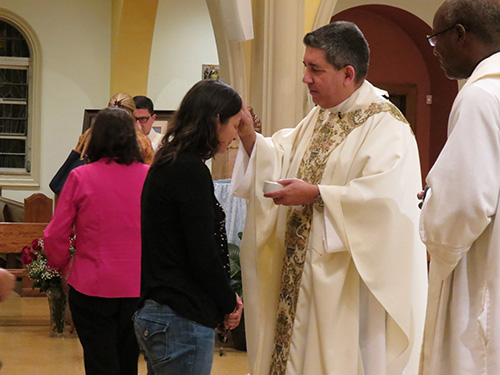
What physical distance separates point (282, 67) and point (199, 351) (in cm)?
335

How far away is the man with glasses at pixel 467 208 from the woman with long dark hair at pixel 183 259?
2.09 feet

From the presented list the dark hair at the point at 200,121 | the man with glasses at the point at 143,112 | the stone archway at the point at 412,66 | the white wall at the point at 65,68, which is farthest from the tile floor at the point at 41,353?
the stone archway at the point at 412,66

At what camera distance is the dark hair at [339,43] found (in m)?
2.78

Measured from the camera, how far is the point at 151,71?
1144cm

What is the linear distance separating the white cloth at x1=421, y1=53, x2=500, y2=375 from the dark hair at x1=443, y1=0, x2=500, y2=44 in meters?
0.07

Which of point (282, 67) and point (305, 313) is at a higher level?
point (282, 67)

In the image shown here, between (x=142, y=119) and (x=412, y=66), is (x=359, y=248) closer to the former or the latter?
(x=142, y=119)

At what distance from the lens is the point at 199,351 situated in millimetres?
2344

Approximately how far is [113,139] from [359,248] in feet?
4.16

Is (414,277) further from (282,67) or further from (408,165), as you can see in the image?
(282,67)

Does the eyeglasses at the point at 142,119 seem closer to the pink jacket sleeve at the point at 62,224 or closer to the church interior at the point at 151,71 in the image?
the church interior at the point at 151,71

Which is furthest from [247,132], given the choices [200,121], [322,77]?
[200,121]

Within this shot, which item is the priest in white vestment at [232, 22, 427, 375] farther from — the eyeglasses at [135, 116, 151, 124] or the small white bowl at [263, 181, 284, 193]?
the eyeglasses at [135, 116, 151, 124]

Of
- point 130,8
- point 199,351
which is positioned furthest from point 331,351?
point 130,8
